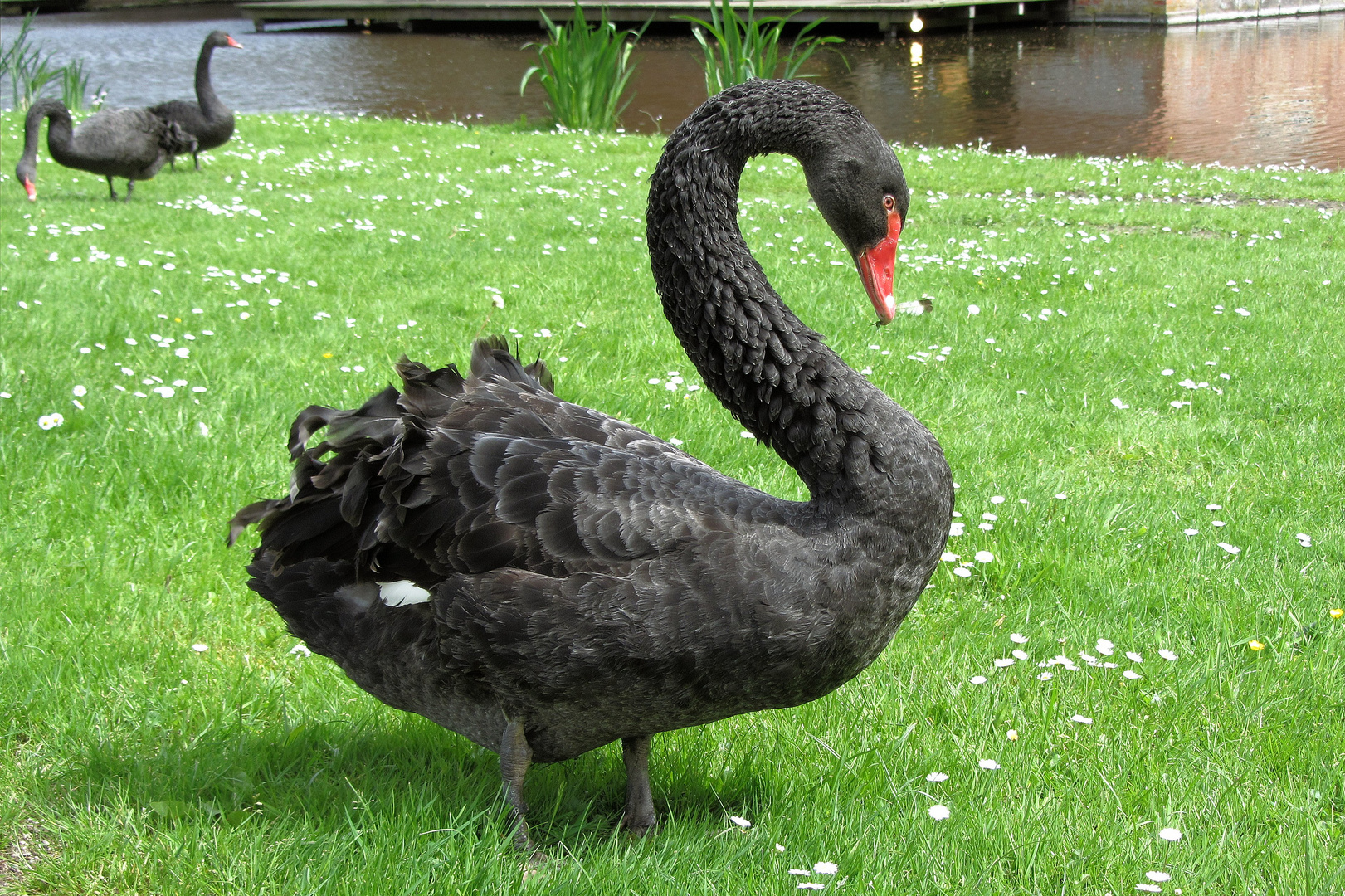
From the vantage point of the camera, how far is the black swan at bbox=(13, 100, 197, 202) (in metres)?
9.43

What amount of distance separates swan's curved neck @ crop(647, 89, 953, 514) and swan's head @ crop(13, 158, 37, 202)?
830cm

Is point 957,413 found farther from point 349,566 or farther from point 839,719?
point 349,566

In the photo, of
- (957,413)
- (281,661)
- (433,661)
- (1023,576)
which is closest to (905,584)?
(433,661)

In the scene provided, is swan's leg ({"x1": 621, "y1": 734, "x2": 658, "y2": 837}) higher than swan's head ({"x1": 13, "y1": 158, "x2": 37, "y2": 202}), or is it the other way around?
swan's head ({"x1": 13, "y1": 158, "x2": 37, "y2": 202})

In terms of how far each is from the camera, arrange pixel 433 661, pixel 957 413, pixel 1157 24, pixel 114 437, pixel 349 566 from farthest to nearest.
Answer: pixel 1157 24, pixel 957 413, pixel 114 437, pixel 349 566, pixel 433 661

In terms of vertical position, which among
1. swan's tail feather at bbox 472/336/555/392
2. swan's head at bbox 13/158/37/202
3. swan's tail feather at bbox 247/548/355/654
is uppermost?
swan's head at bbox 13/158/37/202

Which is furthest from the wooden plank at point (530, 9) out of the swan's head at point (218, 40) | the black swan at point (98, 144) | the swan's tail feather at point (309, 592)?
the swan's tail feather at point (309, 592)

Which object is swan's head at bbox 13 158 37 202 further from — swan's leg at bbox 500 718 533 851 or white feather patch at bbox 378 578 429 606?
swan's leg at bbox 500 718 533 851

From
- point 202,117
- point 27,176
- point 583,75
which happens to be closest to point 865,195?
point 27,176

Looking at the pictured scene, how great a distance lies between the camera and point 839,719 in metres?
3.11

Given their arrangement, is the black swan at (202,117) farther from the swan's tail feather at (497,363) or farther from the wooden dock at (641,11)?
the wooden dock at (641,11)

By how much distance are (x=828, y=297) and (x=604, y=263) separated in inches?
62.8

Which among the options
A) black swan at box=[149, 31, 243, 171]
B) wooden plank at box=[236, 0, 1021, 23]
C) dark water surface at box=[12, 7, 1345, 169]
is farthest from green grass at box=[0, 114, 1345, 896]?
wooden plank at box=[236, 0, 1021, 23]

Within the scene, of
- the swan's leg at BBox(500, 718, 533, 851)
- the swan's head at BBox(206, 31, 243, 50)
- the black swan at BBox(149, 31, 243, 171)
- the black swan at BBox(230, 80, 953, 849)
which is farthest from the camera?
the swan's head at BBox(206, 31, 243, 50)
